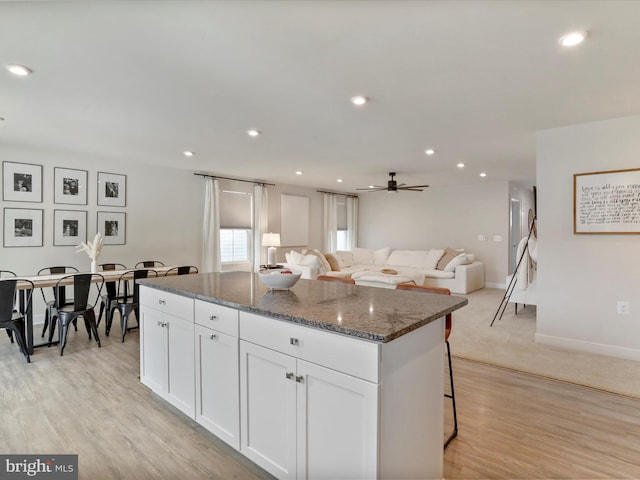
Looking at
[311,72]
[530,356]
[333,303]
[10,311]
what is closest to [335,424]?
[333,303]

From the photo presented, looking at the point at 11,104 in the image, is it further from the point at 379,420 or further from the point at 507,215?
the point at 507,215

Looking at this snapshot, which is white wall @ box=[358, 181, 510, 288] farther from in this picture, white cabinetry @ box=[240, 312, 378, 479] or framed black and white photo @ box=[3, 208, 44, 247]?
framed black and white photo @ box=[3, 208, 44, 247]

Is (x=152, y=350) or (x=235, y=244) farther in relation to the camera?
(x=235, y=244)

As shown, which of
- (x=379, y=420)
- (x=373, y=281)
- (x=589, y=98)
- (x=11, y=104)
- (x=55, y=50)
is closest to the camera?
(x=379, y=420)

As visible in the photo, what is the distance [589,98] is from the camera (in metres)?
2.90

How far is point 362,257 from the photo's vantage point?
28.5 feet

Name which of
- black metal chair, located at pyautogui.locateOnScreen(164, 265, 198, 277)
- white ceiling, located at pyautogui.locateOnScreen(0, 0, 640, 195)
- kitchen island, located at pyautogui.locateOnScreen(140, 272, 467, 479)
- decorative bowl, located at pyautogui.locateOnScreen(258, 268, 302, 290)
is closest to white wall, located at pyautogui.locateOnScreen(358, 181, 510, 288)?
white ceiling, located at pyautogui.locateOnScreen(0, 0, 640, 195)

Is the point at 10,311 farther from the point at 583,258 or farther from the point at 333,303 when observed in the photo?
the point at 583,258

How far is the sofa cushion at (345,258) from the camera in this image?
793 cm

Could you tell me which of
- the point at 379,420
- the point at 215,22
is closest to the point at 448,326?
the point at 379,420

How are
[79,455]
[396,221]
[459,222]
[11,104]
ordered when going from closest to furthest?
1. [79,455]
2. [11,104]
3. [459,222]
4. [396,221]

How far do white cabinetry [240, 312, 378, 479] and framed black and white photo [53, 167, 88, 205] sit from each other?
4.65 m

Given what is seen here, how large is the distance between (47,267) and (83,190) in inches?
48.0

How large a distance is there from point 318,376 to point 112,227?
5237 millimetres
